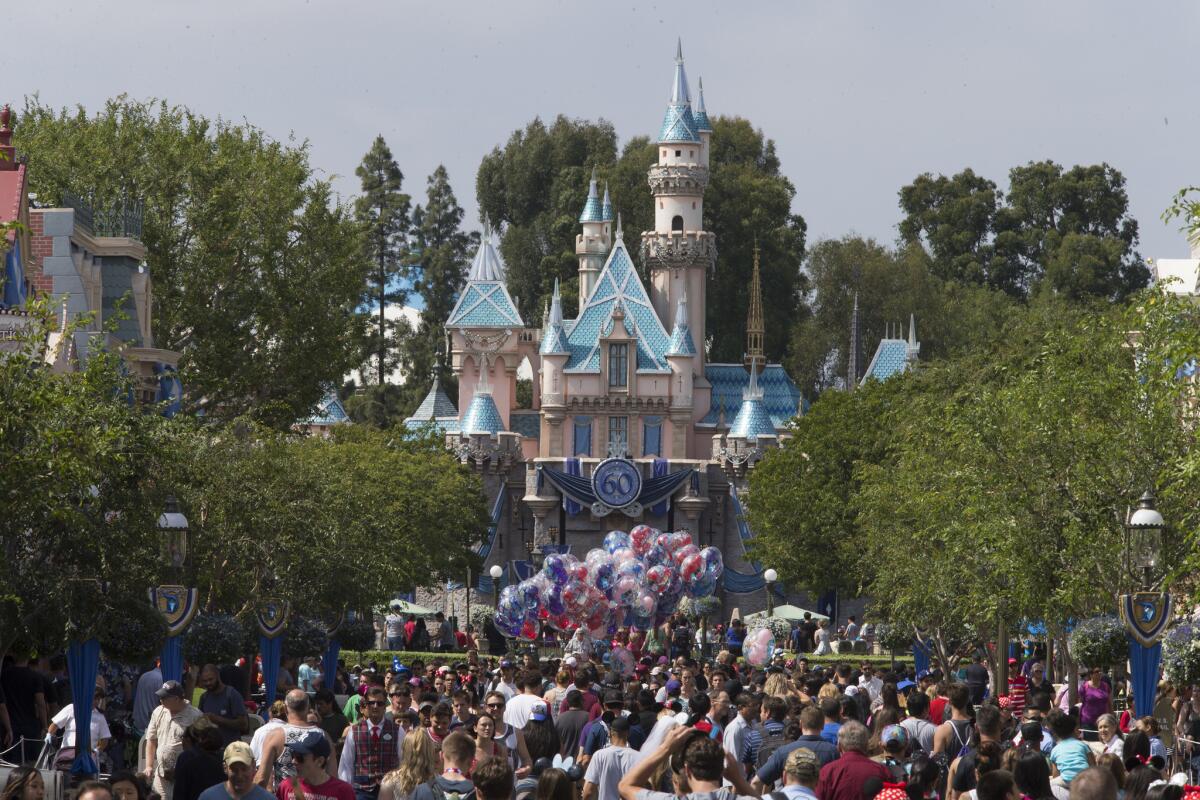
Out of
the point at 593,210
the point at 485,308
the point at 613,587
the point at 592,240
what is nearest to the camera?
the point at 613,587

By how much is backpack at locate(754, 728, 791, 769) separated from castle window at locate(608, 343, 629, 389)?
80865 mm

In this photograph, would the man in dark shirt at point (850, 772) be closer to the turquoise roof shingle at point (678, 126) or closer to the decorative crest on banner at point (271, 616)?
the decorative crest on banner at point (271, 616)

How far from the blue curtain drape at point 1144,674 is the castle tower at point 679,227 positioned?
79.3m

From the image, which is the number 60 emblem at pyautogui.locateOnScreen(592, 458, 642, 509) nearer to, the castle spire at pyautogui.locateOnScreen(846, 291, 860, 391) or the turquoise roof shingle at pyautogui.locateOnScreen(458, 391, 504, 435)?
the turquoise roof shingle at pyautogui.locateOnScreen(458, 391, 504, 435)

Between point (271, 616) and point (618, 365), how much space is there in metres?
66.1

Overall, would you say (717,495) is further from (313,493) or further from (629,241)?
(313,493)

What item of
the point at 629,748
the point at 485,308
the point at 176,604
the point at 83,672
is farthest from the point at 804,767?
the point at 485,308

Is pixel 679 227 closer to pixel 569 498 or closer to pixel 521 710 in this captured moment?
pixel 569 498

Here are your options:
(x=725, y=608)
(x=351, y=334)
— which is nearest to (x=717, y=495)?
(x=725, y=608)

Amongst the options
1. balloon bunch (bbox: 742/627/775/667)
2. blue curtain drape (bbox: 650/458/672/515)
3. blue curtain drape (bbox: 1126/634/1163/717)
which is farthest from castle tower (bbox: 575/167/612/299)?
blue curtain drape (bbox: 1126/634/1163/717)

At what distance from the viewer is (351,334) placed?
5612 cm

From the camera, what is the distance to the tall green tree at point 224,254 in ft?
173

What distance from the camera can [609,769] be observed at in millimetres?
16453

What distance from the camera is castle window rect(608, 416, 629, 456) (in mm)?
99562
